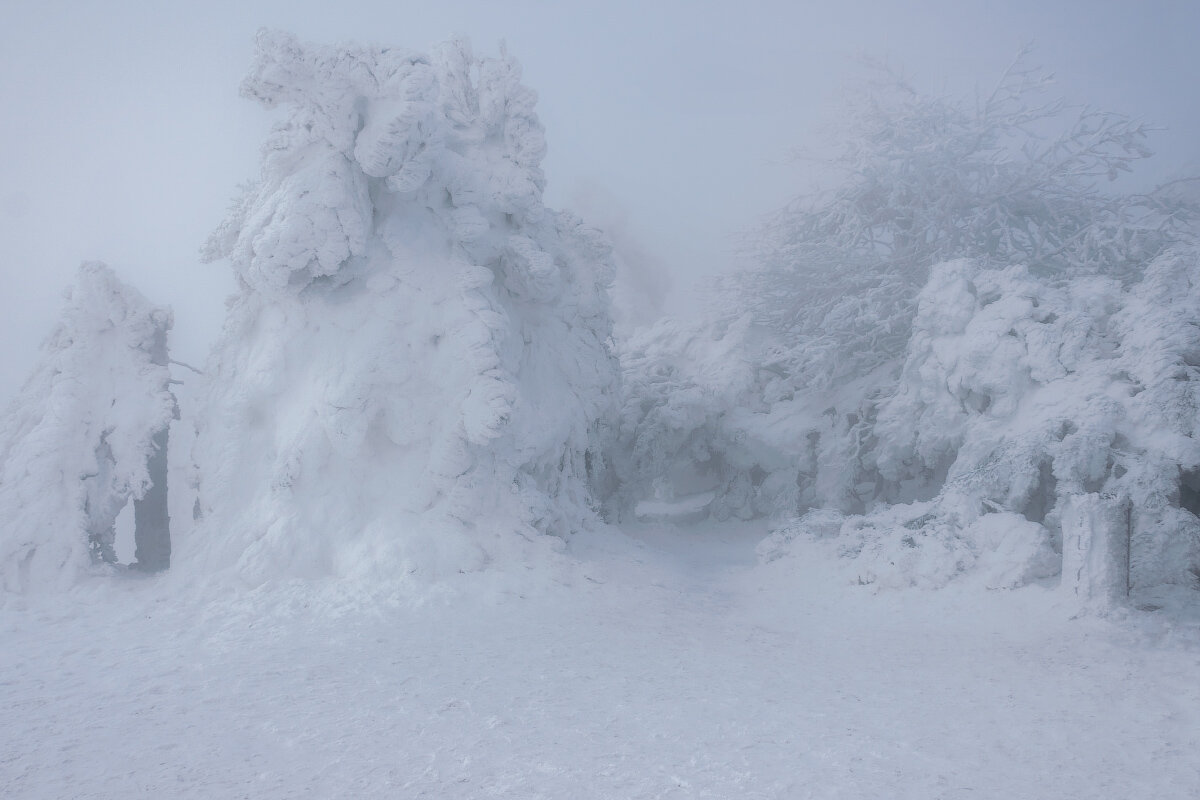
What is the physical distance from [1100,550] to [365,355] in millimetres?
7880

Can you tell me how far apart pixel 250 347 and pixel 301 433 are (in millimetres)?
1882

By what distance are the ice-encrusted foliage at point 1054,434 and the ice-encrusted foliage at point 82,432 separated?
9.13m

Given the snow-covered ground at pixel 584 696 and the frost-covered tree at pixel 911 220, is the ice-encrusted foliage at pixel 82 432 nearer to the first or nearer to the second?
the snow-covered ground at pixel 584 696

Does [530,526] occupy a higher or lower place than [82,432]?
lower

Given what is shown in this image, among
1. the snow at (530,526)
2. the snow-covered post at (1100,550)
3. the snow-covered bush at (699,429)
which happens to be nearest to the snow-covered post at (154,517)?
the snow at (530,526)

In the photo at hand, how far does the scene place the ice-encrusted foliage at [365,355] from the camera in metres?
8.80

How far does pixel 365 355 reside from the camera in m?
9.22

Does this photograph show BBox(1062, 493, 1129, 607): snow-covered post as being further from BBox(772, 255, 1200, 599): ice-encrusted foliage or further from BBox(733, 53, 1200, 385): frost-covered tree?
BBox(733, 53, 1200, 385): frost-covered tree

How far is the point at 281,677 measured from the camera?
18.5 ft

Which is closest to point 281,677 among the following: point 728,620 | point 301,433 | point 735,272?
point 301,433

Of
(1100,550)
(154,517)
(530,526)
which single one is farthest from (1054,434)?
(154,517)

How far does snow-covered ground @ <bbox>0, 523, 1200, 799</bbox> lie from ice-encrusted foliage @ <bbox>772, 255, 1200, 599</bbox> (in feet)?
2.11

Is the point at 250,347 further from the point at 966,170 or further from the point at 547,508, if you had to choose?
the point at 966,170

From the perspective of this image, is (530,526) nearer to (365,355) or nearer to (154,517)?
(365,355)
